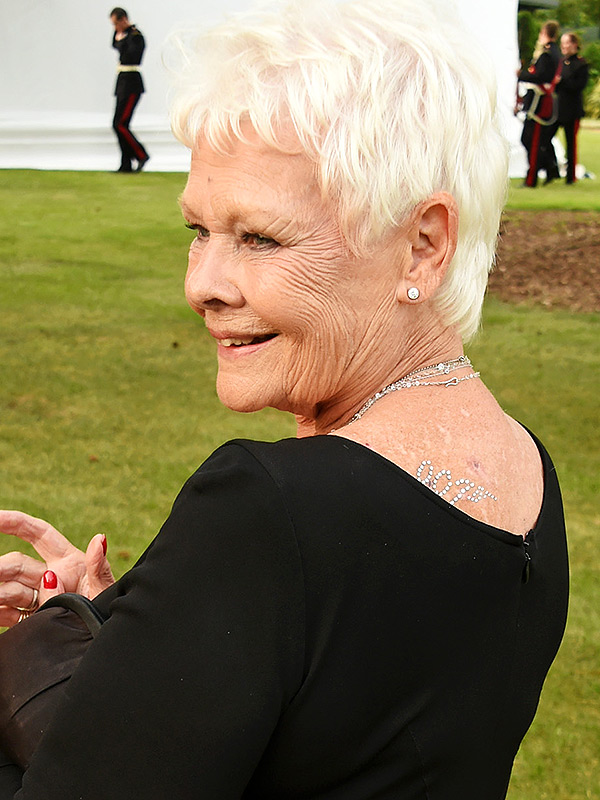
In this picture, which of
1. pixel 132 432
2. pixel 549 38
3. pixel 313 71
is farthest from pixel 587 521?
pixel 549 38

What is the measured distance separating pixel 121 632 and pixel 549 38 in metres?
18.2

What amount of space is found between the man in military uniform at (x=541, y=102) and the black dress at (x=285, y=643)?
1706 centimetres

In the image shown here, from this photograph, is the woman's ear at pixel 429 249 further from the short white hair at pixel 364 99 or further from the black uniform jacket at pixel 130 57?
the black uniform jacket at pixel 130 57

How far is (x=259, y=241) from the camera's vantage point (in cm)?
151

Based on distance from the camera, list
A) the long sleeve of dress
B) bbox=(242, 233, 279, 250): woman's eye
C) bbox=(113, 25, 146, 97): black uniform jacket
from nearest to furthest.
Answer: the long sleeve of dress → bbox=(242, 233, 279, 250): woman's eye → bbox=(113, 25, 146, 97): black uniform jacket

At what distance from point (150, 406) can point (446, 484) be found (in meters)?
5.55

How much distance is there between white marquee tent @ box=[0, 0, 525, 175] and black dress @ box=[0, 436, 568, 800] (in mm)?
17188

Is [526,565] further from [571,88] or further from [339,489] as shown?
[571,88]

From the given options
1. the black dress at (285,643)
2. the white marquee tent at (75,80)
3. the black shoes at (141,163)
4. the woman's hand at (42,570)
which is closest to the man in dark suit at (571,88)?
the white marquee tent at (75,80)

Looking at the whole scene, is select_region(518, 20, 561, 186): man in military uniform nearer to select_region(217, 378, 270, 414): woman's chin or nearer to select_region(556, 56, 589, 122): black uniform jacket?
select_region(556, 56, 589, 122): black uniform jacket

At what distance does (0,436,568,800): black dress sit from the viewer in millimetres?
1229

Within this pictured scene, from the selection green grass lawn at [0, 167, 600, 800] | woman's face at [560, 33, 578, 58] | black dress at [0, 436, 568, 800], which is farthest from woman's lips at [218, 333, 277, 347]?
woman's face at [560, 33, 578, 58]

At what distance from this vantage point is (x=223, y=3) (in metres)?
18.2

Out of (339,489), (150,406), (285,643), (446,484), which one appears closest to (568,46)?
(150,406)
